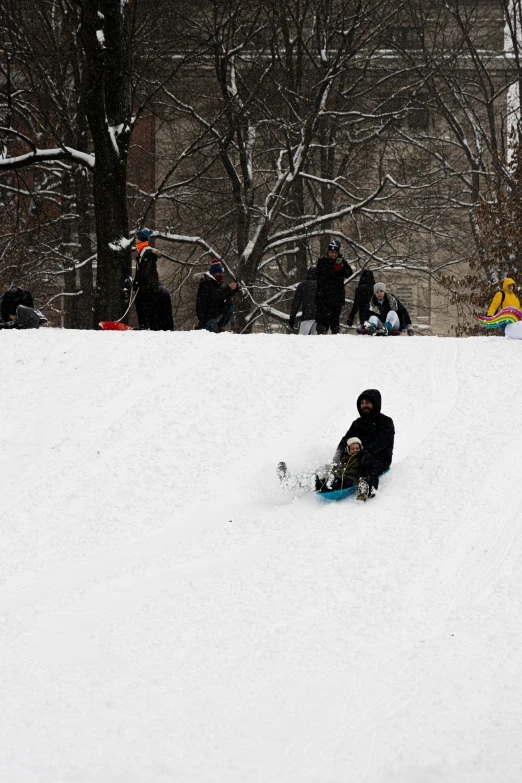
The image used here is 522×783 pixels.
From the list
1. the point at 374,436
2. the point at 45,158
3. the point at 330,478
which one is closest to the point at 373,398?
the point at 374,436

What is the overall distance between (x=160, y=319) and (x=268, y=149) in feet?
25.0

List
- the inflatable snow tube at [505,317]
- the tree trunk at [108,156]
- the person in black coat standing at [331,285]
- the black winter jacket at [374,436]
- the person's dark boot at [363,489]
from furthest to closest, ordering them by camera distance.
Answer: the tree trunk at [108,156] < the person in black coat standing at [331,285] < the inflatable snow tube at [505,317] < the black winter jacket at [374,436] < the person's dark boot at [363,489]

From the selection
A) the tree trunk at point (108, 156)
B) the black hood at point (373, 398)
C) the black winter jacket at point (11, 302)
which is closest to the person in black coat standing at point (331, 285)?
the tree trunk at point (108, 156)

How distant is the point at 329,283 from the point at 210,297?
170 centimetres

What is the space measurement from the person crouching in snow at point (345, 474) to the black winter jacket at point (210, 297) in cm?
623

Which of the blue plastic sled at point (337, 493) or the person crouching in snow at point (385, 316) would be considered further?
the person crouching in snow at point (385, 316)

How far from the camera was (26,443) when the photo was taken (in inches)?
452

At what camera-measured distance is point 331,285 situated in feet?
53.1

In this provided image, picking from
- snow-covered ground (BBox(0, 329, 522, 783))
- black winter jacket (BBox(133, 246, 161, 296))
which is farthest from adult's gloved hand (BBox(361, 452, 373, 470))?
black winter jacket (BBox(133, 246, 161, 296))

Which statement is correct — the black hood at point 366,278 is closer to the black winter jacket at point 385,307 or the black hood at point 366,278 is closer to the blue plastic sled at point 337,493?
the black winter jacket at point 385,307

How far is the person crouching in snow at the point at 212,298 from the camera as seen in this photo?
52.6ft

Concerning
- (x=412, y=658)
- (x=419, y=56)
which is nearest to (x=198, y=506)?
(x=412, y=658)

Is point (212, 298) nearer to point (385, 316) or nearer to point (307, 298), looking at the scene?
point (307, 298)

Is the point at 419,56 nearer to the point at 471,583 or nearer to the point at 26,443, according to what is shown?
the point at 26,443
